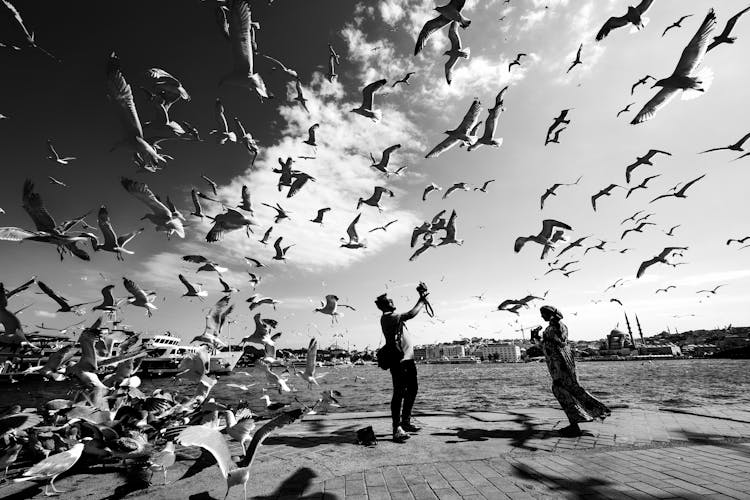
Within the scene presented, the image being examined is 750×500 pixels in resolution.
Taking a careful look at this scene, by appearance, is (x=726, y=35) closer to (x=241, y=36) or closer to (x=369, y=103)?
(x=369, y=103)

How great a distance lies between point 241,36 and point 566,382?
6693 millimetres

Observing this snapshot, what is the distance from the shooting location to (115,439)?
417cm

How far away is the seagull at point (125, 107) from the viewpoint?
3707mm

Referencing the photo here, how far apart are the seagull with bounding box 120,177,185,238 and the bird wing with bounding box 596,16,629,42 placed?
7.10m

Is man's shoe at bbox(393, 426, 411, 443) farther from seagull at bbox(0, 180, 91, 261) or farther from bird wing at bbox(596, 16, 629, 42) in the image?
A: bird wing at bbox(596, 16, 629, 42)

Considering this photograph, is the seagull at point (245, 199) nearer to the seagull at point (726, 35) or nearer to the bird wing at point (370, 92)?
the bird wing at point (370, 92)

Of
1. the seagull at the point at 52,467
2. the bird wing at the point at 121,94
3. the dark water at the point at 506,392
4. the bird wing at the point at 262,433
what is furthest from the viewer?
the dark water at the point at 506,392

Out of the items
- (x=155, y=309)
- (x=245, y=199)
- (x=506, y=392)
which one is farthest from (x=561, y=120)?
(x=506, y=392)

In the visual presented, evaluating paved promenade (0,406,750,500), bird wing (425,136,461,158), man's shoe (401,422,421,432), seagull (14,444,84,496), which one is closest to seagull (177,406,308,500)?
paved promenade (0,406,750,500)

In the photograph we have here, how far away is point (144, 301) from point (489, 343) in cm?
17646

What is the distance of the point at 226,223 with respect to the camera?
20.8 ft

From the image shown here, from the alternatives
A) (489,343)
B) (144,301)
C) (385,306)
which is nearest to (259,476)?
(385,306)

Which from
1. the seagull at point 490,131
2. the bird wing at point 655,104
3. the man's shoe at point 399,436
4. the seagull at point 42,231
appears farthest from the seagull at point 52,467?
the bird wing at point 655,104

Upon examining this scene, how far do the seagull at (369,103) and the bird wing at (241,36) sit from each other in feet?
9.83
